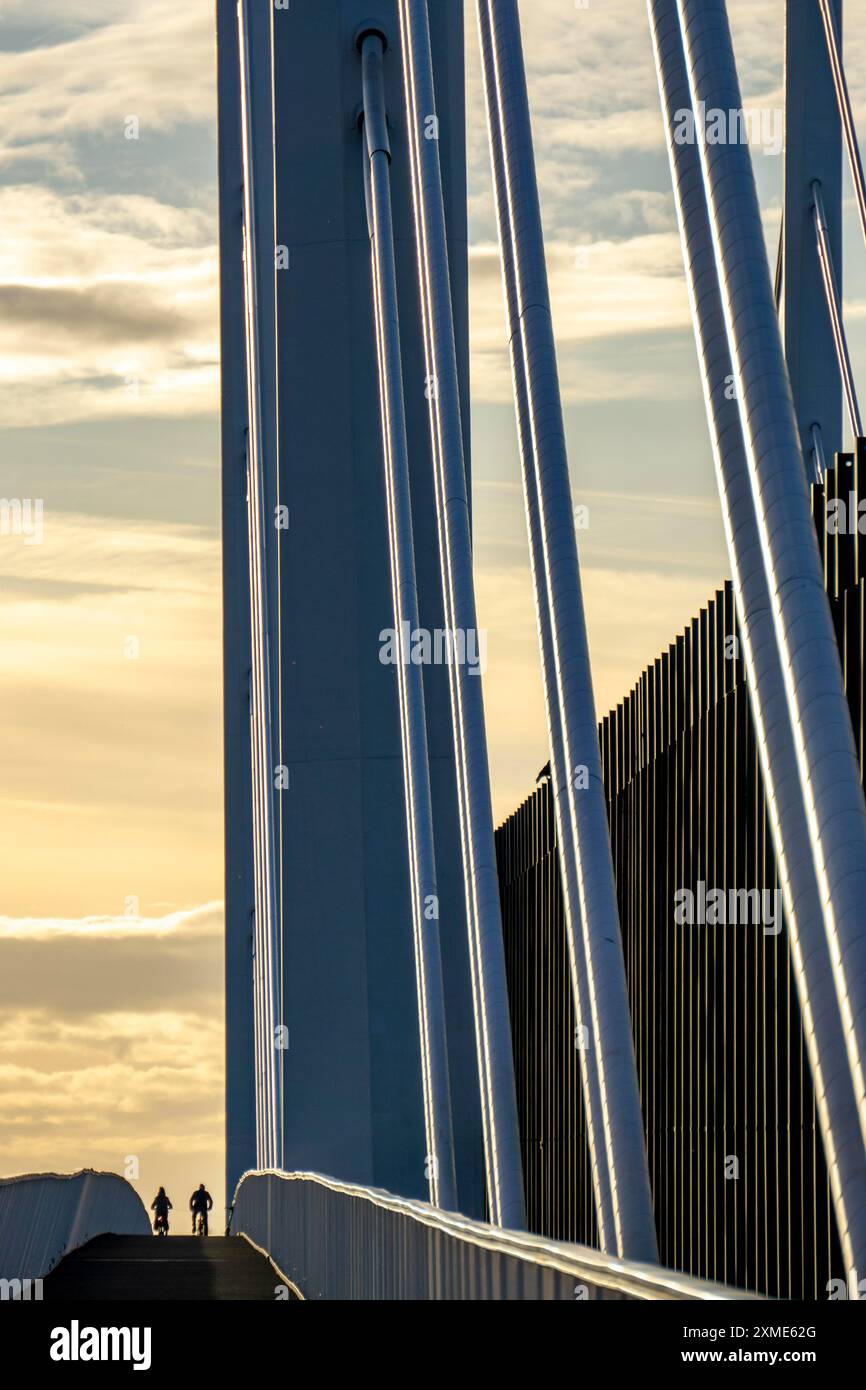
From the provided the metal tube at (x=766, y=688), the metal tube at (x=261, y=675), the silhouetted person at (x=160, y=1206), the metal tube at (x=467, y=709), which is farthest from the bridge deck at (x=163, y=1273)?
the silhouetted person at (x=160, y=1206)

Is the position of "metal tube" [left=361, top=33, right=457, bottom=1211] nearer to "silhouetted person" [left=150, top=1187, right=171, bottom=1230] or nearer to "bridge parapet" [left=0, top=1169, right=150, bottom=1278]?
"bridge parapet" [left=0, top=1169, right=150, bottom=1278]

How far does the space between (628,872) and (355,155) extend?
7438 mm

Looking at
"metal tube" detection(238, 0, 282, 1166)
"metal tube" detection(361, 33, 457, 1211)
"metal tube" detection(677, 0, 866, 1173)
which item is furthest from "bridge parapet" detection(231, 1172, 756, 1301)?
"metal tube" detection(238, 0, 282, 1166)

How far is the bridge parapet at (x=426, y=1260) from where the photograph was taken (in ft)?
19.7

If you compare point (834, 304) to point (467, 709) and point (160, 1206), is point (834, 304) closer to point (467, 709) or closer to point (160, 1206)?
point (467, 709)

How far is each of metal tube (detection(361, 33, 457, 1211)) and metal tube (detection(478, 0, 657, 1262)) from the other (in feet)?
17.4

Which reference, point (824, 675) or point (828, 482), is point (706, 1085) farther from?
point (824, 675)

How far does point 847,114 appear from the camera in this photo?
16.1 meters

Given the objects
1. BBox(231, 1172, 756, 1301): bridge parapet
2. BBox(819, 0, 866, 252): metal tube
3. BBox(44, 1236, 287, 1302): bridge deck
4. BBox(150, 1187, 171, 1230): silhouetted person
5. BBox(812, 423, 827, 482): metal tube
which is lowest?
BBox(231, 1172, 756, 1301): bridge parapet

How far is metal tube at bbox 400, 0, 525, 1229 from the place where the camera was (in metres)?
11.4

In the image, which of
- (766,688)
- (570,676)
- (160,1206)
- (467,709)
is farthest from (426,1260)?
(160,1206)

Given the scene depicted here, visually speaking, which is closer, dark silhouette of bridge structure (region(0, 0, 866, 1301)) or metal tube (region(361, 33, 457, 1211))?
dark silhouette of bridge structure (region(0, 0, 866, 1301))

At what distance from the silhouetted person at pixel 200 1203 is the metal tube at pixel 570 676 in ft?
127

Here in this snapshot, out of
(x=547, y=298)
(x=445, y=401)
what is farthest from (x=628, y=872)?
(x=547, y=298)
